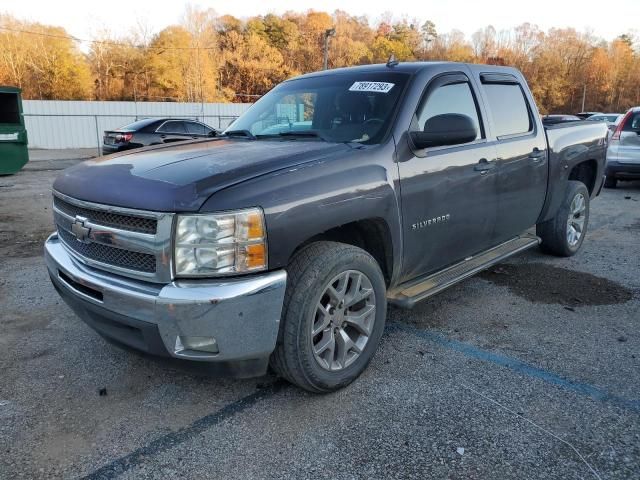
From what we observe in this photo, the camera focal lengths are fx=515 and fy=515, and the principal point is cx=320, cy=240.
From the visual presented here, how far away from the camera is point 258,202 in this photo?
243 centimetres

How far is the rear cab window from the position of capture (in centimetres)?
415

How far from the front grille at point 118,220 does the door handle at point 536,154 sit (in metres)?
3.35

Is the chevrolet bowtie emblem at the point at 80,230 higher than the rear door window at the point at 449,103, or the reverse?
the rear door window at the point at 449,103

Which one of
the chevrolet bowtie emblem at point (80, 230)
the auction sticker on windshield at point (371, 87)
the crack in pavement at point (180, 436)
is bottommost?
the crack in pavement at point (180, 436)

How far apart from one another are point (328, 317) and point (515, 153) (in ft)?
7.77

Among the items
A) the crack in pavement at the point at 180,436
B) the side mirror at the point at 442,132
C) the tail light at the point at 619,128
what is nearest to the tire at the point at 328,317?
the crack in pavement at the point at 180,436

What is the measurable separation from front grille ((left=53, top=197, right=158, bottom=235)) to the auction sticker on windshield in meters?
1.89

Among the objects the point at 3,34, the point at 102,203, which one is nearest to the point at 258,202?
the point at 102,203

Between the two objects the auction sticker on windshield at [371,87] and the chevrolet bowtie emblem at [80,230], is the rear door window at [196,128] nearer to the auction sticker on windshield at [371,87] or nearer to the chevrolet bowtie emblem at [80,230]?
the auction sticker on windshield at [371,87]

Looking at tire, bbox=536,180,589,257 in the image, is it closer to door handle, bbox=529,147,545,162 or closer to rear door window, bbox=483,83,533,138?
door handle, bbox=529,147,545,162

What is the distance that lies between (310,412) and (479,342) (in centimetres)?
147

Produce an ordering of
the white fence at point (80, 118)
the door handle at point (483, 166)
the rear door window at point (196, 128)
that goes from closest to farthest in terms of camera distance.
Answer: the door handle at point (483, 166) < the rear door window at point (196, 128) < the white fence at point (80, 118)

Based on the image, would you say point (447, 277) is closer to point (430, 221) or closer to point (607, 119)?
point (430, 221)

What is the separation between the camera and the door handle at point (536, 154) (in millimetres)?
4459
